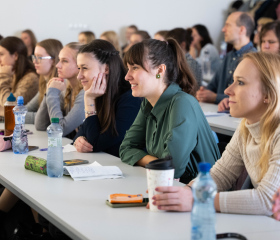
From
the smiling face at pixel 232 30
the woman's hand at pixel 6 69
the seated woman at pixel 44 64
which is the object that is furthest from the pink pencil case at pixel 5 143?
the smiling face at pixel 232 30

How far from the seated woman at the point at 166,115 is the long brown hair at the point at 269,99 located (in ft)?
1.83

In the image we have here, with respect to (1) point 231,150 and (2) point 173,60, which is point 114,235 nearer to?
(1) point 231,150

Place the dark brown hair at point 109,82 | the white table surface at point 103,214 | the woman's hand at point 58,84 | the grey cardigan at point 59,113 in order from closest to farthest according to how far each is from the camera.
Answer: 1. the white table surface at point 103,214
2. the dark brown hair at point 109,82
3. the grey cardigan at point 59,113
4. the woman's hand at point 58,84

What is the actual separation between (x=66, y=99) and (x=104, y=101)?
2.66 feet

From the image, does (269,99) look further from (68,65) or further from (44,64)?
(44,64)

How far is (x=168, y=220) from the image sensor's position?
1.75 meters

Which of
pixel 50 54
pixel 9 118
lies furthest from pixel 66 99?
pixel 50 54

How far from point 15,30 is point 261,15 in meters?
4.42

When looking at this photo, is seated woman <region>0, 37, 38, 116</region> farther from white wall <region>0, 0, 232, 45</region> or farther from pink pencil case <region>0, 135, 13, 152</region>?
white wall <region>0, 0, 232, 45</region>

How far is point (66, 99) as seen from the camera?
12.6 ft

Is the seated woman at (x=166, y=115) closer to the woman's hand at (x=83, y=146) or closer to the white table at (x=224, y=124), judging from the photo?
the woman's hand at (x=83, y=146)

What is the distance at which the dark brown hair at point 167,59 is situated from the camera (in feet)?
8.76

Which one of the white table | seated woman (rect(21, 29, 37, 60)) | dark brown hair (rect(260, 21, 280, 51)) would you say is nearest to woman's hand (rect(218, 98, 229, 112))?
the white table

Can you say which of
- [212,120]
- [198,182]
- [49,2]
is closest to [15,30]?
[49,2]
